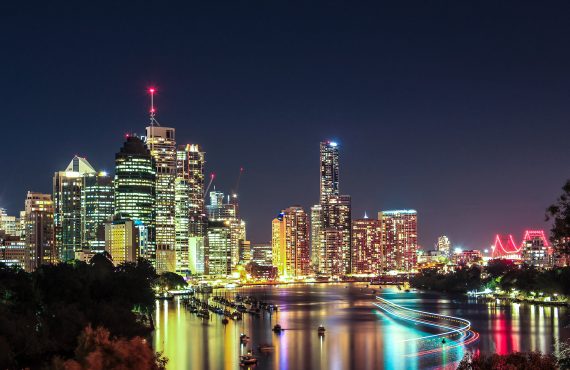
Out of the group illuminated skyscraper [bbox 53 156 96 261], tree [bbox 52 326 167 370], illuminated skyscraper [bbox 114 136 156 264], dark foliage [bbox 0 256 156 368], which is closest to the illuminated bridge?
dark foliage [bbox 0 256 156 368]

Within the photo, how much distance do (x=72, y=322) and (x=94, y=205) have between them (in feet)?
444

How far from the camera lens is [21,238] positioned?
146500 millimetres

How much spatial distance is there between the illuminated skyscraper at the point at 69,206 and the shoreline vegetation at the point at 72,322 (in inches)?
4213

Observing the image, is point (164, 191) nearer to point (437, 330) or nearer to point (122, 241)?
point (122, 241)

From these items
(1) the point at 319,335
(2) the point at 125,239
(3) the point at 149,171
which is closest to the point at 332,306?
(1) the point at 319,335

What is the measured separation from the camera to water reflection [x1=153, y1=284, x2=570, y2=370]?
1907 inches

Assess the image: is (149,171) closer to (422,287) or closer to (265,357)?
(422,287)

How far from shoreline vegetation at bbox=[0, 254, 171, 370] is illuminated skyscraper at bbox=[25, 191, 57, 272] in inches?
3301

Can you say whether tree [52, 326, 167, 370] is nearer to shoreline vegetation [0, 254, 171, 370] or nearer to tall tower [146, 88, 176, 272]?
shoreline vegetation [0, 254, 171, 370]

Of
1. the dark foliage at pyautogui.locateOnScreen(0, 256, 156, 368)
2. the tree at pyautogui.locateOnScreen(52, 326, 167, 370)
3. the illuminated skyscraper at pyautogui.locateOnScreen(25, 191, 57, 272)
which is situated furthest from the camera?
the illuminated skyscraper at pyautogui.locateOnScreen(25, 191, 57, 272)

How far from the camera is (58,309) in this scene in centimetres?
3766

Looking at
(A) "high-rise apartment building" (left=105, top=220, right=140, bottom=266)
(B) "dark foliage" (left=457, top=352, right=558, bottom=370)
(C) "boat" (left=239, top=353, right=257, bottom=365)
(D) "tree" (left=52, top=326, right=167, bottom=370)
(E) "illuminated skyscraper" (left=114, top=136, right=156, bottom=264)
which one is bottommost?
(C) "boat" (left=239, top=353, right=257, bottom=365)

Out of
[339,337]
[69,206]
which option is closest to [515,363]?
[339,337]

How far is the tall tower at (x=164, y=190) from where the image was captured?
17668cm
